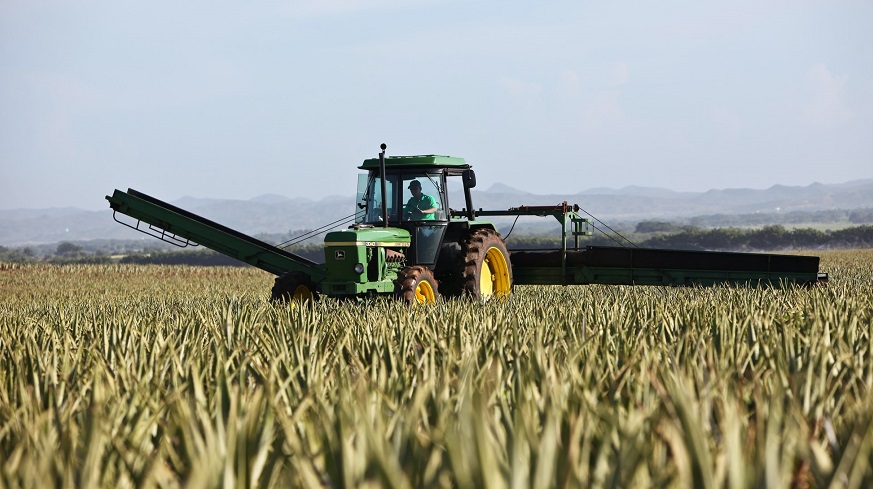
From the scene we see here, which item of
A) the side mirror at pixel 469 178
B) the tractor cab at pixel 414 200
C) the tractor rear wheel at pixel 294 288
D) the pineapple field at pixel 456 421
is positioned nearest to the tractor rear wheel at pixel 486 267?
the tractor cab at pixel 414 200

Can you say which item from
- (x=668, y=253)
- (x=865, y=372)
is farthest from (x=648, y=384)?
(x=668, y=253)

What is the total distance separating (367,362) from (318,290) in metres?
6.37

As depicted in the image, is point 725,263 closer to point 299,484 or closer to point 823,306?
point 823,306

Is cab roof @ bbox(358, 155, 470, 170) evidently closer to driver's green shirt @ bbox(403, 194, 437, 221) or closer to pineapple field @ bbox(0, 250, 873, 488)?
driver's green shirt @ bbox(403, 194, 437, 221)

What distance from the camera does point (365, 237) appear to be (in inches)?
393

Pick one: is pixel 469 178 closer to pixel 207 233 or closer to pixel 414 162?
pixel 414 162

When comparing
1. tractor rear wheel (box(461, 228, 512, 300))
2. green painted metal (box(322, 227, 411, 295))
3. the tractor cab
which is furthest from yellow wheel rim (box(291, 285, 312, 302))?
tractor rear wheel (box(461, 228, 512, 300))

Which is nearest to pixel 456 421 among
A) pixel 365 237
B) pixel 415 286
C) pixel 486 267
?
pixel 415 286

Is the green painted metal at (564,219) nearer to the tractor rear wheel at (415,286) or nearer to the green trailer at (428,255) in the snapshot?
the green trailer at (428,255)

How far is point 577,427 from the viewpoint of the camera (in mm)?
2111

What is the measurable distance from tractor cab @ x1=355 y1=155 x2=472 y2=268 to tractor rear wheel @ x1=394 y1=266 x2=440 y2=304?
0.78 meters

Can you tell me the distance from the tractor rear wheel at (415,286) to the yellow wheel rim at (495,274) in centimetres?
155

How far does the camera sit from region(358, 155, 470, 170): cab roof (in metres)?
10.9

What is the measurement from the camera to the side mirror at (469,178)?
11.1 m
